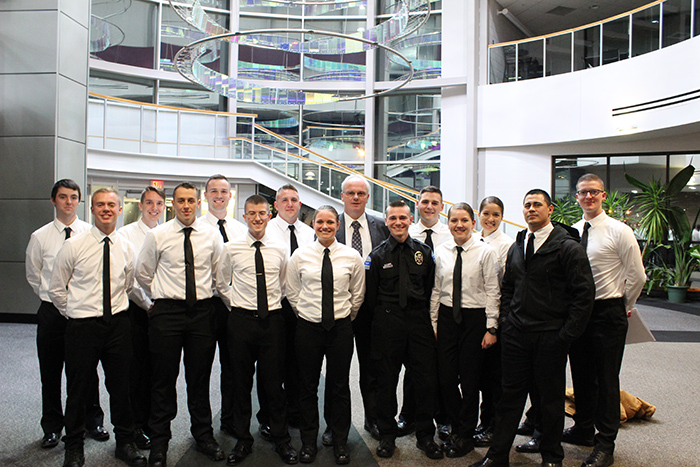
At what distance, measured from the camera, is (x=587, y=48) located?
1145 centimetres

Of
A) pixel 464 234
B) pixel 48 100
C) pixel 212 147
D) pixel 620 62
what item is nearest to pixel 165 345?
pixel 464 234

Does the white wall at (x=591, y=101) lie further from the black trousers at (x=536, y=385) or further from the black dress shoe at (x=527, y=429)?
the black trousers at (x=536, y=385)

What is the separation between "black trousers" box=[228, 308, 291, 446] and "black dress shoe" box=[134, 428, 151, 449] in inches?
26.0

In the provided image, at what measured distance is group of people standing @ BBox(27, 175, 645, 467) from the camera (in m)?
3.10

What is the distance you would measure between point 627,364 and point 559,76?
26.9ft

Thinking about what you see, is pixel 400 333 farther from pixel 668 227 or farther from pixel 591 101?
pixel 591 101

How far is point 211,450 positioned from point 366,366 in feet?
3.81

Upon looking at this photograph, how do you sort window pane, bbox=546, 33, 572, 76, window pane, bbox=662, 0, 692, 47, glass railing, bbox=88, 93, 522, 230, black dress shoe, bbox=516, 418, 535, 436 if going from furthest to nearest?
window pane, bbox=546, 33, 572, 76 → glass railing, bbox=88, 93, 522, 230 → window pane, bbox=662, 0, 692, 47 → black dress shoe, bbox=516, 418, 535, 436

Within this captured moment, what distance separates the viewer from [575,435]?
3.58 m

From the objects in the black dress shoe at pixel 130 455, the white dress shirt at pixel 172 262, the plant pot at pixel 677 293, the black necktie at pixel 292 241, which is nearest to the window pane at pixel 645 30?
the plant pot at pixel 677 293

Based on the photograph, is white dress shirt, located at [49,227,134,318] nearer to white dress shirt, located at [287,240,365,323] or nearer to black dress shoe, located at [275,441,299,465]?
white dress shirt, located at [287,240,365,323]

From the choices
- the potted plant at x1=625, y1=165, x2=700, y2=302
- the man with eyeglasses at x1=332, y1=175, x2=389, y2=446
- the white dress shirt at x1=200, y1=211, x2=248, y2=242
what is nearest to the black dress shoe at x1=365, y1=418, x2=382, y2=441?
the man with eyeglasses at x1=332, y1=175, x2=389, y2=446

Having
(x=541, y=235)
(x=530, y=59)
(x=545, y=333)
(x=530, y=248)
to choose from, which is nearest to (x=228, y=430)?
(x=545, y=333)

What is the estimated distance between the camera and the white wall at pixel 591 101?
9656 mm
